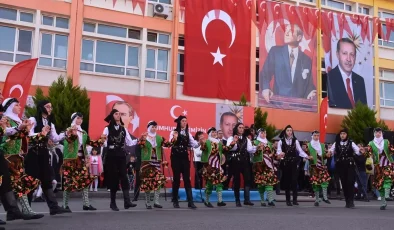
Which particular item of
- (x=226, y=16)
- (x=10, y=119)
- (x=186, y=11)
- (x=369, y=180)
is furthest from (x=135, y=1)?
(x=10, y=119)

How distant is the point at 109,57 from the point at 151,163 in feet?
45.0

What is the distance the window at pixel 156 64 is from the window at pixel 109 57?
611 millimetres

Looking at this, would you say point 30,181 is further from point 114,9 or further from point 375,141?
point 114,9

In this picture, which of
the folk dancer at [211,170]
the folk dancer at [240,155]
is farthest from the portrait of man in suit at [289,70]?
the folk dancer at [211,170]

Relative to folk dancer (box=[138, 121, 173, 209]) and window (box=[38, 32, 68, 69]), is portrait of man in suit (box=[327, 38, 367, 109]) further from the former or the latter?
folk dancer (box=[138, 121, 173, 209])

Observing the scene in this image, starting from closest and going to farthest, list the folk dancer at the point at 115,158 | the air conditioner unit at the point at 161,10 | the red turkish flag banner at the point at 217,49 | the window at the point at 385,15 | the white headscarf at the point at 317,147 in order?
1. the folk dancer at the point at 115,158
2. the white headscarf at the point at 317,147
3. the red turkish flag banner at the point at 217,49
4. the air conditioner unit at the point at 161,10
5. the window at the point at 385,15

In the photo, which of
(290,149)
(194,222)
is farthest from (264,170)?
(194,222)

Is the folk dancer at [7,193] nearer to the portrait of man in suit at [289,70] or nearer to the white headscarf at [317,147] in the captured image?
the white headscarf at [317,147]

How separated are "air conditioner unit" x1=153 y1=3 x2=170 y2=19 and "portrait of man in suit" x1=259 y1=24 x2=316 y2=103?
19.5 ft

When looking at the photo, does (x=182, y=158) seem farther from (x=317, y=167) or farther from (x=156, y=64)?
(x=156, y=64)

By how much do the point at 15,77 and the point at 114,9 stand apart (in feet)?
29.7

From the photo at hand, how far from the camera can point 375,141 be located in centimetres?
1206

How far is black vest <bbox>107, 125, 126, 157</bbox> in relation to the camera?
9328mm

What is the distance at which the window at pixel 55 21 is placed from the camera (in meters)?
22.0
